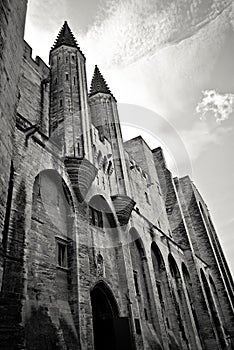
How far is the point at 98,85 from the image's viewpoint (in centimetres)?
2208

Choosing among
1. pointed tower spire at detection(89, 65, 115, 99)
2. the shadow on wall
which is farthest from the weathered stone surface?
pointed tower spire at detection(89, 65, 115, 99)

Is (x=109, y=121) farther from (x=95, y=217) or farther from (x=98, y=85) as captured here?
(x=95, y=217)

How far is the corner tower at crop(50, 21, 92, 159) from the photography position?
43.1ft

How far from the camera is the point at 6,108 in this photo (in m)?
6.61

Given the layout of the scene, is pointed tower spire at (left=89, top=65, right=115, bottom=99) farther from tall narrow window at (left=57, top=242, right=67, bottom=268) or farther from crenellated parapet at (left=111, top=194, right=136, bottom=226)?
tall narrow window at (left=57, top=242, right=67, bottom=268)

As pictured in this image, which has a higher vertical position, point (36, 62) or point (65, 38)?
point (65, 38)

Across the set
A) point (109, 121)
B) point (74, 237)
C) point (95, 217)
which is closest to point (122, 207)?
point (95, 217)

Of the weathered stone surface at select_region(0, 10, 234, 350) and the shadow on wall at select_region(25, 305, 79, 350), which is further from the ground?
the weathered stone surface at select_region(0, 10, 234, 350)

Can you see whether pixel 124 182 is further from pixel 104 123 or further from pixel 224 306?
pixel 224 306

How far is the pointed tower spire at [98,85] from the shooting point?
2151 cm

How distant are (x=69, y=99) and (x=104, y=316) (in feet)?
33.6

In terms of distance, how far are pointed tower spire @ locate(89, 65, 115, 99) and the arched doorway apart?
1464 centimetres

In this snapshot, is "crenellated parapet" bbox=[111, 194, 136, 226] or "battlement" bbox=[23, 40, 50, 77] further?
"battlement" bbox=[23, 40, 50, 77]

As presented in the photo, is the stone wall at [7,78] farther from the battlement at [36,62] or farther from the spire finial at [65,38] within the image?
the spire finial at [65,38]
